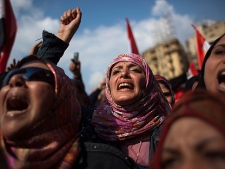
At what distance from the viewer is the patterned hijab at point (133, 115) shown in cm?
187

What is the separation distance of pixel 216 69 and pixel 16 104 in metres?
1.36

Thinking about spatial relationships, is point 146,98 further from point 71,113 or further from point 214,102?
point 214,102

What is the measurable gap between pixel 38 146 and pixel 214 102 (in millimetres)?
1033

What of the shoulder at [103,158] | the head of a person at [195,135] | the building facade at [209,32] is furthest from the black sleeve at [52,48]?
the building facade at [209,32]

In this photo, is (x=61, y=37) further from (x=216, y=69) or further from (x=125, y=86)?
(x=216, y=69)

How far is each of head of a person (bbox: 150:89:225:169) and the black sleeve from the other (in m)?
1.56

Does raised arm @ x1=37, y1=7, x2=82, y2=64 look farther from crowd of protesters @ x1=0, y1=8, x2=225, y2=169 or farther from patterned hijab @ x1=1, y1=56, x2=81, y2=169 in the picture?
patterned hijab @ x1=1, y1=56, x2=81, y2=169

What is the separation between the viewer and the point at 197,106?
3.10 ft

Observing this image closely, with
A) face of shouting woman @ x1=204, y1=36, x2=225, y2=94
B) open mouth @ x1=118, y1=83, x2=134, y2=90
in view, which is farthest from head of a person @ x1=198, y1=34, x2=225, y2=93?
open mouth @ x1=118, y1=83, x2=134, y2=90

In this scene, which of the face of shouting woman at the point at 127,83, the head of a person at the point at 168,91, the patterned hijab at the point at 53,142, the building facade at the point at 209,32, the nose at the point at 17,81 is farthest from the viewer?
the building facade at the point at 209,32

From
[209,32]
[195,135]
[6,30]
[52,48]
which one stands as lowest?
[195,135]

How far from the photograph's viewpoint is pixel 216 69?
1.53 meters

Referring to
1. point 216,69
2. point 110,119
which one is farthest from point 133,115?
point 216,69

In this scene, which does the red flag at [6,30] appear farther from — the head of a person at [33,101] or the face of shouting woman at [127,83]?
the head of a person at [33,101]
